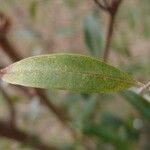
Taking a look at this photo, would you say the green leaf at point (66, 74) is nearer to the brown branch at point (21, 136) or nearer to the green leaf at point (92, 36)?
the green leaf at point (92, 36)

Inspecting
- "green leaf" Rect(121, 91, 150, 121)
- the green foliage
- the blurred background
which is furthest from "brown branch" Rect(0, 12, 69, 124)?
"green leaf" Rect(121, 91, 150, 121)

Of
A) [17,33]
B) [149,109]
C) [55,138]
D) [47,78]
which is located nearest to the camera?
[47,78]

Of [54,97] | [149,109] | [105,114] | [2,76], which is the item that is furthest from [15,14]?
[2,76]

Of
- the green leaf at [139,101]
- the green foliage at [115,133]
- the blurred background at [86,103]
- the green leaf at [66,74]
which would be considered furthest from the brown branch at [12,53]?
the green leaf at [66,74]

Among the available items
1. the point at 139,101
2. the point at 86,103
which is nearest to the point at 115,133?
the point at 86,103

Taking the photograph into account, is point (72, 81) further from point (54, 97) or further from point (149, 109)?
point (54, 97)

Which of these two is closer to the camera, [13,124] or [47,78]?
[47,78]

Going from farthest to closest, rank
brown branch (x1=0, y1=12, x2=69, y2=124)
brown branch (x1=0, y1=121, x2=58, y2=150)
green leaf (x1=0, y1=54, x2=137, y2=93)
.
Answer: brown branch (x1=0, y1=121, x2=58, y2=150)
brown branch (x1=0, y1=12, x2=69, y2=124)
green leaf (x1=0, y1=54, x2=137, y2=93)

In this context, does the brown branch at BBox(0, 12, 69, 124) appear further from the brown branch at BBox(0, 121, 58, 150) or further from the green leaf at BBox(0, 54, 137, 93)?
the green leaf at BBox(0, 54, 137, 93)
